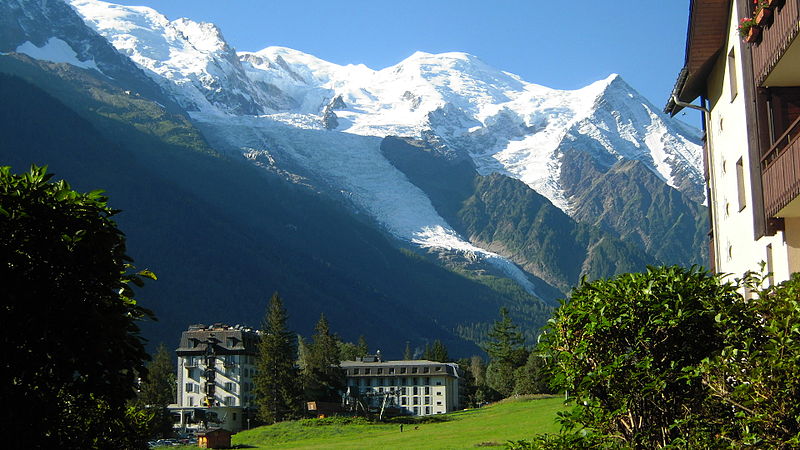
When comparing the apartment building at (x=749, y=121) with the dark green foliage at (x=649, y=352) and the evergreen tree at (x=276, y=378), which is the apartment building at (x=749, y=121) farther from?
the evergreen tree at (x=276, y=378)

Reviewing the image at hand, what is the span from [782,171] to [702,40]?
947cm

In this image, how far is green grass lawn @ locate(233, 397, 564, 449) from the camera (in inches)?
2923

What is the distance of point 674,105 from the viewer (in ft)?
108

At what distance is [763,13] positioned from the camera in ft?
70.6

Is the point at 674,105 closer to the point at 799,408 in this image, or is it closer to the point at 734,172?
the point at 734,172

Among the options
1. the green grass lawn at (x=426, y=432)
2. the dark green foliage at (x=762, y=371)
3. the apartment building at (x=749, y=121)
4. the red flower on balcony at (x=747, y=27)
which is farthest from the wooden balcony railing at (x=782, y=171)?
the green grass lawn at (x=426, y=432)

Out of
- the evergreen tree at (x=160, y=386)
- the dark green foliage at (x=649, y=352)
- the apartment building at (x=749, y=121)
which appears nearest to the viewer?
the dark green foliage at (x=649, y=352)

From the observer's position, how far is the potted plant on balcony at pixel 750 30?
22.7m

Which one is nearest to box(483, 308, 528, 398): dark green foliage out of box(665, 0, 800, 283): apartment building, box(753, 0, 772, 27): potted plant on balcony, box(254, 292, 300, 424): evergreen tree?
box(254, 292, 300, 424): evergreen tree

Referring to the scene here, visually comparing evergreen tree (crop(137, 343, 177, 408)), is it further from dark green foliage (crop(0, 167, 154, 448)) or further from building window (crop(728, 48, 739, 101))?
dark green foliage (crop(0, 167, 154, 448))

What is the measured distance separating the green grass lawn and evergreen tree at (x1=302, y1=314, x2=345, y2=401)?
25.2m

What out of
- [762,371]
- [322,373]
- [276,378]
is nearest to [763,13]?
[762,371]

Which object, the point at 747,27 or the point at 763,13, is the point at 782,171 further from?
the point at 747,27

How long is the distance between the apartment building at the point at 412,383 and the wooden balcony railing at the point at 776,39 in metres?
154
